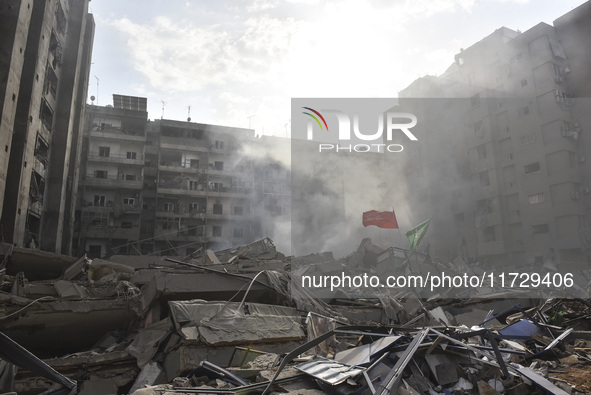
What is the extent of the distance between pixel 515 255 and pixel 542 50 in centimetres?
1682

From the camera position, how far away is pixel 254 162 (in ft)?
143

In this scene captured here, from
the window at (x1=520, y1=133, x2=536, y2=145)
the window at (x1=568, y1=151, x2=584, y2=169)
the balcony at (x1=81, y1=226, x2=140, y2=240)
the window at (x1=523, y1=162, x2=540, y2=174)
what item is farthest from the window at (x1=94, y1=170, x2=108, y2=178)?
the window at (x1=568, y1=151, x2=584, y2=169)

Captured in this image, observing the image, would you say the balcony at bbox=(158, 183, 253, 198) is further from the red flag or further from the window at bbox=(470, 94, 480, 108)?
the window at bbox=(470, 94, 480, 108)

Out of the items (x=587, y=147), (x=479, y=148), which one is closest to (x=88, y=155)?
(x=479, y=148)

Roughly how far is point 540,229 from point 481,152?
29.8 ft

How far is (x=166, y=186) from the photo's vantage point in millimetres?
39469

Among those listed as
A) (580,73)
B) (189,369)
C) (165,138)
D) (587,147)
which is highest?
(580,73)

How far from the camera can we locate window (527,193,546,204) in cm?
3234

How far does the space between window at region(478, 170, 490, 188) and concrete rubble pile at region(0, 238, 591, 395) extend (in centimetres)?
2859

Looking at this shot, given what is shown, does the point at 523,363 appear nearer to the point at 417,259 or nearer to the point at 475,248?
the point at 417,259

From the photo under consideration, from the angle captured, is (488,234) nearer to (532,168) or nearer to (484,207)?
(484,207)

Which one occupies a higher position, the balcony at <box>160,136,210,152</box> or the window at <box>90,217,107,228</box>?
the balcony at <box>160,136,210,152</box>

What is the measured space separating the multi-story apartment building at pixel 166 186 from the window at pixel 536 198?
73.3ft

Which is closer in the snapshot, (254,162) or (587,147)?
(587,147)
